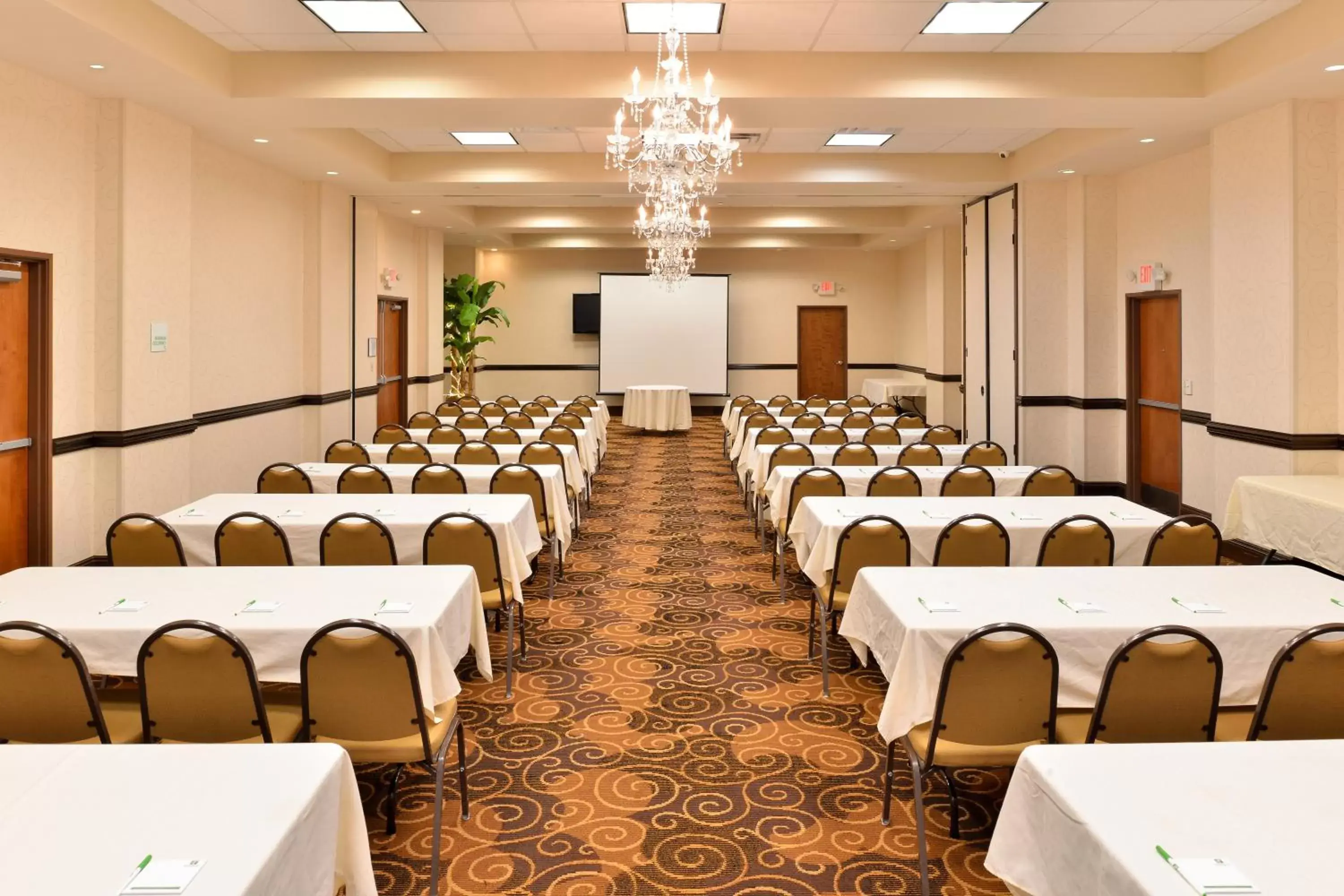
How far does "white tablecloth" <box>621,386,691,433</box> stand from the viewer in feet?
60.7

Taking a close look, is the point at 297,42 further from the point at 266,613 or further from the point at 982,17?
the point at 266,613

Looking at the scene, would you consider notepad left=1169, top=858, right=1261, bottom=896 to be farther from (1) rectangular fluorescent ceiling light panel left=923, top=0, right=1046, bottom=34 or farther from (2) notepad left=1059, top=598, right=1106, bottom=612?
(1) rectangular fluorescent ceiling light panel left=923, top=0, right=1046, bottom=34

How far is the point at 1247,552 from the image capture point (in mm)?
8086

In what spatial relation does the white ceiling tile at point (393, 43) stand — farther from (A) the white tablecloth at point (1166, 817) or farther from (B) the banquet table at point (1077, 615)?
(A) the white tablecloth at point (1166, 817)

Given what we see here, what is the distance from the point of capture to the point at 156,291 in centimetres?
798

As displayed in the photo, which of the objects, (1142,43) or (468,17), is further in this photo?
(1142,43)

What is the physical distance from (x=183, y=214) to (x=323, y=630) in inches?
259

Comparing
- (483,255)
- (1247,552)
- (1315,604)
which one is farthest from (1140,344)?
(483,255)

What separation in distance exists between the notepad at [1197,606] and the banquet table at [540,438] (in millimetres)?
6331

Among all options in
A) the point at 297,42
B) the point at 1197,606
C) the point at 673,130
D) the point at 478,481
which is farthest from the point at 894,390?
the point at 1197,606

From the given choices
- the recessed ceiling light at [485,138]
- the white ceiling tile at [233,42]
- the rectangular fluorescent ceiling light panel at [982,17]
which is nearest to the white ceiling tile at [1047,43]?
the rectangular fluorescent ceiling light panel at [982,17]

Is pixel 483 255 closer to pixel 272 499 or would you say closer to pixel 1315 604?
pixel 272 499

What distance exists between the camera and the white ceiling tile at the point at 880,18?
642cm

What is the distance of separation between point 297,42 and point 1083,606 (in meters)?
6.63
